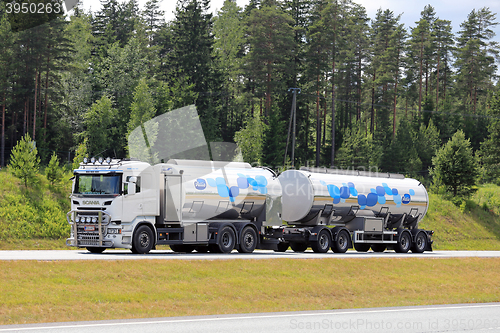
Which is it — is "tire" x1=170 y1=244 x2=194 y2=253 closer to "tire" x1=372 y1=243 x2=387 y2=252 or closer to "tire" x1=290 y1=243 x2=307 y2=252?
"tire" x1=290 y1=243 x2=307 y2=252

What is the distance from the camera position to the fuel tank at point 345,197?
29328 mm

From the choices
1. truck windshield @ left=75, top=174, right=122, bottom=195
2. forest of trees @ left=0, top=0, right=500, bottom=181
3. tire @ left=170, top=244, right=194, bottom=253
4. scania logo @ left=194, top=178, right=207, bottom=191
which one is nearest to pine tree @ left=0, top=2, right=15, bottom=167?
forest of trees @ left=0, top=0, right=500, bottom=181

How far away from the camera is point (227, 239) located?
86.5 feet

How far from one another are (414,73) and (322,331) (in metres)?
92.3

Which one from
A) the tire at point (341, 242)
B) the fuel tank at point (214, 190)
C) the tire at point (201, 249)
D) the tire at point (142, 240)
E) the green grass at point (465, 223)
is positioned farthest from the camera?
the green grass at point (465, 223)

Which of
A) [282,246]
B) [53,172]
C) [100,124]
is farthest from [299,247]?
[100,124]

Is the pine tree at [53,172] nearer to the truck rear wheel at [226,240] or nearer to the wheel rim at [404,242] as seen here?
the truck rear wheel at [226,240]

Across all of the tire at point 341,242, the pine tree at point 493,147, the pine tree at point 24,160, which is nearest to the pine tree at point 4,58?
the pine tree at point 24,160

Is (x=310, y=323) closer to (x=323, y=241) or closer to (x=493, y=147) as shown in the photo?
(x=323, y=241)

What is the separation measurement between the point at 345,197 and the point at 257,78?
43804 mm

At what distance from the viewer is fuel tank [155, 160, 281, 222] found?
24562 mm

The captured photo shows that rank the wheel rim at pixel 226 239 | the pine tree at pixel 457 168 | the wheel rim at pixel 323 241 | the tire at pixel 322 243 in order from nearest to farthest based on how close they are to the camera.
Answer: the wheel rim at pixel 226 239, the tire at pixel 322 243, the wheel rim at pixel 323 241, the pine tree at pixel 457 168

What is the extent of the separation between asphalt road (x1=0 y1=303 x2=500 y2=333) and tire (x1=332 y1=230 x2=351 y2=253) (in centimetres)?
1472

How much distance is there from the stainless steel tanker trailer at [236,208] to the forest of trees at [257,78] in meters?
32.8
